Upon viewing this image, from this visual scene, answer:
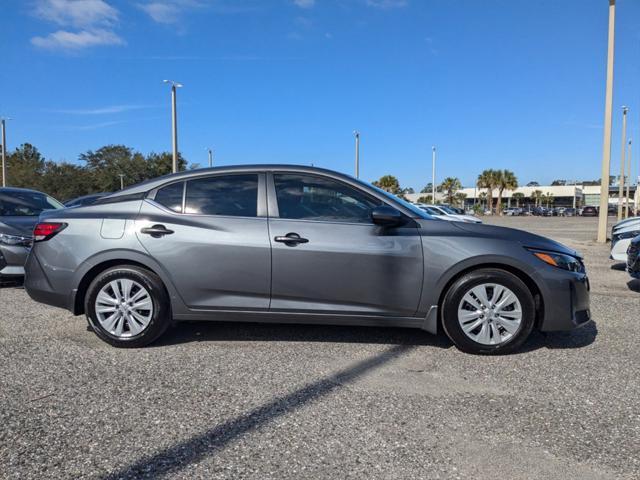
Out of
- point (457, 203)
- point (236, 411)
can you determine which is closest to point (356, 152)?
point (236, 411)

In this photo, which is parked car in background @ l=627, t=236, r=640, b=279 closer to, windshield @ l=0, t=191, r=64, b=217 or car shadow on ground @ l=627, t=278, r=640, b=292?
car shadow on ground @ l=627, t=278, r=640, b=292

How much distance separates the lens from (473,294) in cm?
417

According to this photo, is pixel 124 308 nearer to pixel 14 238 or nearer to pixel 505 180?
pixel 14 238

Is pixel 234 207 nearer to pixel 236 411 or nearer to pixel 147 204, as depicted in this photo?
pixel 147 204

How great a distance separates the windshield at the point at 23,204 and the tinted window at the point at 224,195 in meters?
4.78

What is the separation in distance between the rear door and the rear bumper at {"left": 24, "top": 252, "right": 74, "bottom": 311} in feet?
2.95

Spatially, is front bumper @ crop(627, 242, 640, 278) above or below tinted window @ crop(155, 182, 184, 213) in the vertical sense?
below

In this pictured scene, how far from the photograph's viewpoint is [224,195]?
4465mm

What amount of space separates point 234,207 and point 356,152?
116 feet

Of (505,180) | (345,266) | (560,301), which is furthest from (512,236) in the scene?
(505,180)

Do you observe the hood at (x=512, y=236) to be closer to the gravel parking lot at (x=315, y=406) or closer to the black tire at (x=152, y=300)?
the gravel parking lot at (x=315, y=406)

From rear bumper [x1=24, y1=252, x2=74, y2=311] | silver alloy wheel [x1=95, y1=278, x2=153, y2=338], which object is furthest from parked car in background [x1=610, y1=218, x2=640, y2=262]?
rear bumper [x1=24, y1=252, x2=74, y2=311]

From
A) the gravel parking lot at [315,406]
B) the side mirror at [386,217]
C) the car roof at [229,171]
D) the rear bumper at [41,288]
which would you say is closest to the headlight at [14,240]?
the gravel parking lot at [315,406]

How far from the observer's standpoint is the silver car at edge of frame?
4164 mm
